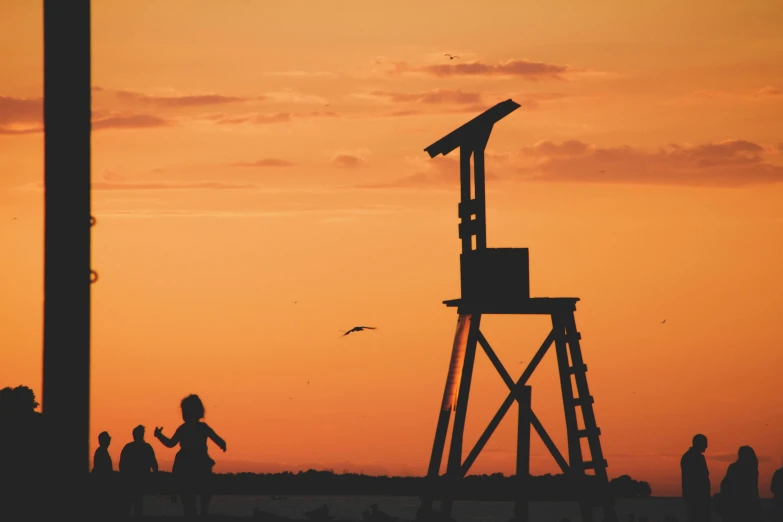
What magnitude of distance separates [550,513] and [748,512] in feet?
78.7

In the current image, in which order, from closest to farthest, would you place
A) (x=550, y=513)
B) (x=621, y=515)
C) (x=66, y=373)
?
(x=66, y=373)
(x=621, y=515)
(x=550, y=513)

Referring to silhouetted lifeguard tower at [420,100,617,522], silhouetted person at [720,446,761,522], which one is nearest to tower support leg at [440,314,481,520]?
silhouetted lifeguard tower at [420,100,617,522]

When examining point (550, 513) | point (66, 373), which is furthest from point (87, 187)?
point (550, 513)

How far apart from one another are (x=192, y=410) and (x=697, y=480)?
7.67 m

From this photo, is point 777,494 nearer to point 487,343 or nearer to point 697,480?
point 697,480

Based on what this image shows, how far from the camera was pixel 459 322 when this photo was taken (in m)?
23.6

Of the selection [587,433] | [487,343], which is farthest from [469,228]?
[587,433]

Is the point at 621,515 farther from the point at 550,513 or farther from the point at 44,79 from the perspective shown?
the point at 44,79

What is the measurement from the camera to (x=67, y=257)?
873cm

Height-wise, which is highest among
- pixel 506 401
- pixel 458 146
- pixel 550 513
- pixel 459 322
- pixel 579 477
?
pixel 458 146

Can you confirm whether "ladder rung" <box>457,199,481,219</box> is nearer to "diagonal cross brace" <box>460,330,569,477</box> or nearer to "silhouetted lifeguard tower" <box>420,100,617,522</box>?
"silhouetted lifeguard tower" <box>420,100,617,522</box>

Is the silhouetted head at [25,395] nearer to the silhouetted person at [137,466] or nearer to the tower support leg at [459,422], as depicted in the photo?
the silhouetted person at [137,466]

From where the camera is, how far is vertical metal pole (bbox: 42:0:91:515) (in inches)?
343

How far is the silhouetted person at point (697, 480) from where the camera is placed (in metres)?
18.2
